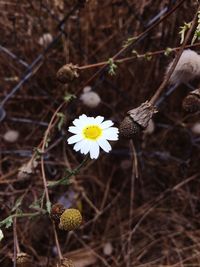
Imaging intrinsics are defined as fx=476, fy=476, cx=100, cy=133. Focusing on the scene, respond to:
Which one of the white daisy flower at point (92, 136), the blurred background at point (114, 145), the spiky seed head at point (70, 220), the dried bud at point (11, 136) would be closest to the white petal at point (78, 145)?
the white daisy flower at point (92, 136)

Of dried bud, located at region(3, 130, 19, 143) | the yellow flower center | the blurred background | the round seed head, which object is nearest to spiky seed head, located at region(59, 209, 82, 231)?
the yellow flower center

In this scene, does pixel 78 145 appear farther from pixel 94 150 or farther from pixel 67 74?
pixel 67 74

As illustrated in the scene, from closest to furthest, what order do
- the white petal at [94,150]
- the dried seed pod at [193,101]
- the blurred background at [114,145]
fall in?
the white petal at [94,150] < the dried seed pod at [193,101] < the blurred background at [114,145]

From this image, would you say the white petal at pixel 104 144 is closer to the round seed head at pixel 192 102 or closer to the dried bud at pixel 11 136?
the round seed head at pixel 192 102

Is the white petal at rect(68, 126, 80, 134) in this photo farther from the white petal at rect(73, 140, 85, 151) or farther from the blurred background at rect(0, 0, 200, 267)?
the blurred background at rect(0, 0, 200, 267)

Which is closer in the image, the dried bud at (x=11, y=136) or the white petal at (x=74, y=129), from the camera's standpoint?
the white petal at (x=74, y=129)

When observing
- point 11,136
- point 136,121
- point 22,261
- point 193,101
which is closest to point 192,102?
point 193,101
